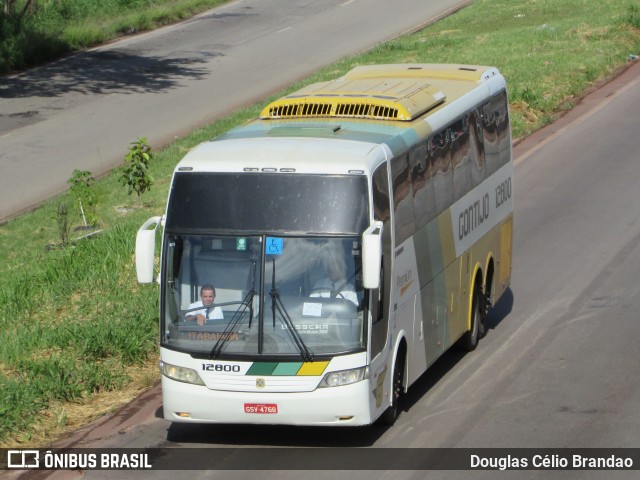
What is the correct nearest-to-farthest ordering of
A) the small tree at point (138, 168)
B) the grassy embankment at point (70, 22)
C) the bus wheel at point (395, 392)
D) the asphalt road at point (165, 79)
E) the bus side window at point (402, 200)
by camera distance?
the bus side window at point (402, 200) → the bus wheel at point (395, 392) → the small tree at point (138, 168) → the asphalt road at point (165, 79) → the grassy embankment at point (70, 22)

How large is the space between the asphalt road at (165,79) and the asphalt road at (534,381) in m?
11.6

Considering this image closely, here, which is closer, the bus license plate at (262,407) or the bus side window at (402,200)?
the bus license plate at (262,407)

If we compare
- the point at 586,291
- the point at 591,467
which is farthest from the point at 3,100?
the point at 591,467

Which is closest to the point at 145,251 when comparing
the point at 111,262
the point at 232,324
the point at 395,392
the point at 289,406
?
the point at 232,324

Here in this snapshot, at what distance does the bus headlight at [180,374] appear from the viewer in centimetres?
1158

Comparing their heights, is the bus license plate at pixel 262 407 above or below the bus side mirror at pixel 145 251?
below

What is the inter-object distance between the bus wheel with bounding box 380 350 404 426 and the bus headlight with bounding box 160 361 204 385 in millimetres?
1970

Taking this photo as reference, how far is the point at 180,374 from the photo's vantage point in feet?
38.3

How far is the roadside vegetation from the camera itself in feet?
43.5

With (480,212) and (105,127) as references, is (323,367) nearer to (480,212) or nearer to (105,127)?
(480,212)

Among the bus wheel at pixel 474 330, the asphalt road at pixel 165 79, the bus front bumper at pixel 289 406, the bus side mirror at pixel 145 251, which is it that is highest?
the bus side mirror at pixel 145 251

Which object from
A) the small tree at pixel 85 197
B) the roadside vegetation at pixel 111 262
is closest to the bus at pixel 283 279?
the roadside vegetation at pixel 111 262

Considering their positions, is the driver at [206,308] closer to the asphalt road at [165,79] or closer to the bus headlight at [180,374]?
the bus headlight at [180,374]

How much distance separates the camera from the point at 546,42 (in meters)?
35.4
